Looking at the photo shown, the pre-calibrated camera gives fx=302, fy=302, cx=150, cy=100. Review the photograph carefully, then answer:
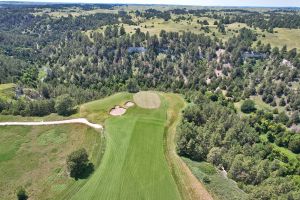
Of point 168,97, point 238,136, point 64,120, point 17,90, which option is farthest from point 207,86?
point 17,90

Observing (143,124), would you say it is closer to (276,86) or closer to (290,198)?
(290,198)

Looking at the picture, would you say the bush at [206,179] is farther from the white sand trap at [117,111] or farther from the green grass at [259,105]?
the green grass at [259,105]

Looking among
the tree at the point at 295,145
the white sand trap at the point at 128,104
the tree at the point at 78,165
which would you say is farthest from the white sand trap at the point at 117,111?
the tree at the point at 295,145

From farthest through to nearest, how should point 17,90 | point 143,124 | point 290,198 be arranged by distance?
point 17,90 < point 143,124 < point 290,198

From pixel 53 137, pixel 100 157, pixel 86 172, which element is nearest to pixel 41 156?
pixel 53 137

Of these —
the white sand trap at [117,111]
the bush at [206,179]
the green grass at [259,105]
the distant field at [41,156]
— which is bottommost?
the green grass at [259,105]

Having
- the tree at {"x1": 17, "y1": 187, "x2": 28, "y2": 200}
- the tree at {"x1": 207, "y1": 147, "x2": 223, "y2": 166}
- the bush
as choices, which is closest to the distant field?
the tree at {"x1": 17, "y1": 187, "x2": 28, "y2": 200}
